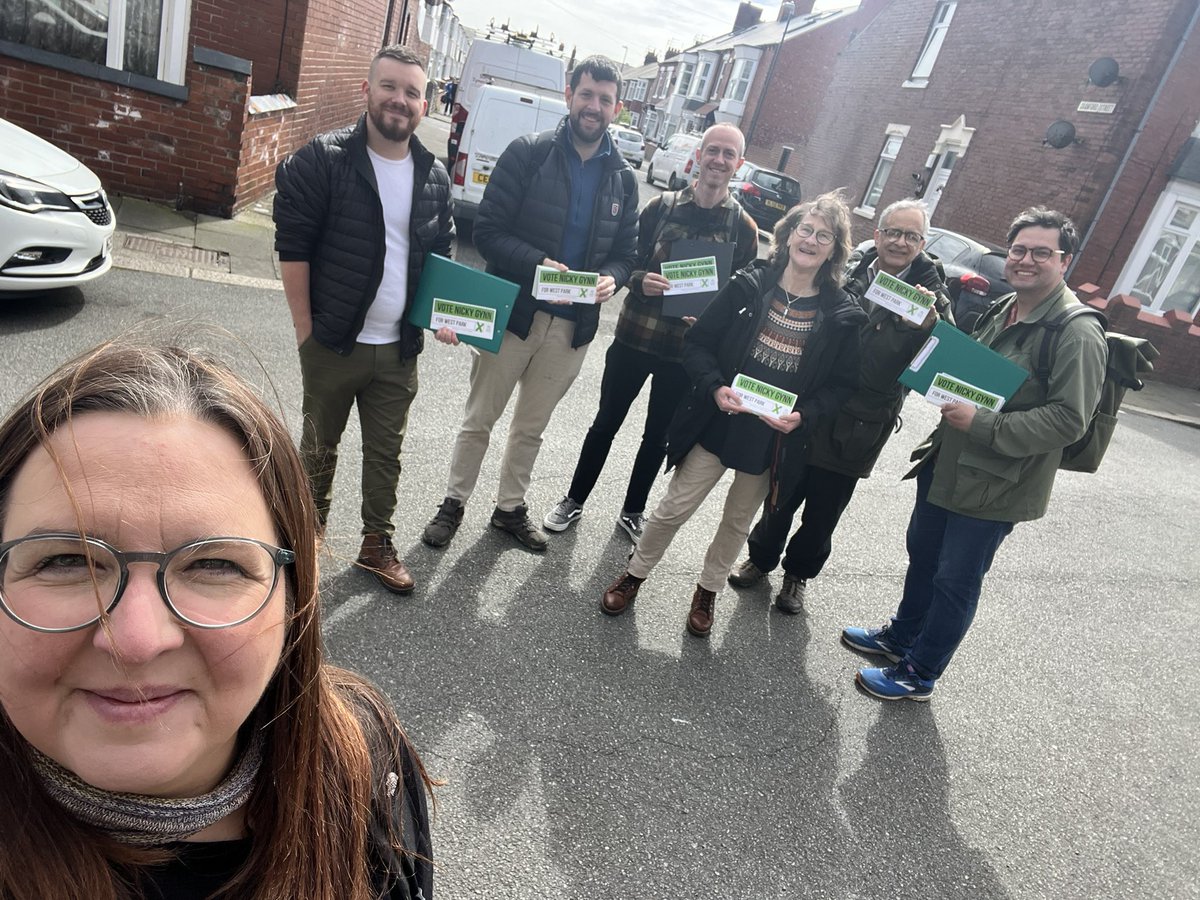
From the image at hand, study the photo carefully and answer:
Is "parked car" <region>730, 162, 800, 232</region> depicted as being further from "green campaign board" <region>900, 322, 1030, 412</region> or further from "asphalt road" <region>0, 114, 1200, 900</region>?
"green campaign board" <region>900, 322, 1030, 412</region>

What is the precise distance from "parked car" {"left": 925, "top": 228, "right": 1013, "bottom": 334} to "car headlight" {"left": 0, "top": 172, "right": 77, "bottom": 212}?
992 centimetres

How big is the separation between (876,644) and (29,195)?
5773 mm

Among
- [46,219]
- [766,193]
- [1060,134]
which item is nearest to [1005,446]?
[46,219]

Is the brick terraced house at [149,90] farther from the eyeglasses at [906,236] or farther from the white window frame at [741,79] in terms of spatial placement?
the white window frame at [741,79]

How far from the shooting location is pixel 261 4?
833 cm

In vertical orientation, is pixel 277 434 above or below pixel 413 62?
below

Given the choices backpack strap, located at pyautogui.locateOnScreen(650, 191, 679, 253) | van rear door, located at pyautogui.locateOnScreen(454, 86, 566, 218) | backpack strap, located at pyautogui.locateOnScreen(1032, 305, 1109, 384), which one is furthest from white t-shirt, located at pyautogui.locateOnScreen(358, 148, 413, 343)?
van rear door, located at pyautogui.locateOnScreen(454, 86, 566, 218)

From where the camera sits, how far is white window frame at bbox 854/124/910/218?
2044 centimetres

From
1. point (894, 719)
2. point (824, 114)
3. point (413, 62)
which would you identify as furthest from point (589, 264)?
point (824, 114)

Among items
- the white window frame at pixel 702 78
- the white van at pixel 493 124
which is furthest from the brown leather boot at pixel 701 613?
the white window frame at pixel 702 78

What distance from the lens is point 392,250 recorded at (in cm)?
292

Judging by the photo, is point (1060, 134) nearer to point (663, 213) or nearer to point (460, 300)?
point (663, 213)

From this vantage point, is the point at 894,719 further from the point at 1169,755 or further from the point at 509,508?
the point at 509,508

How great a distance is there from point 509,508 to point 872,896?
232 centimetres
